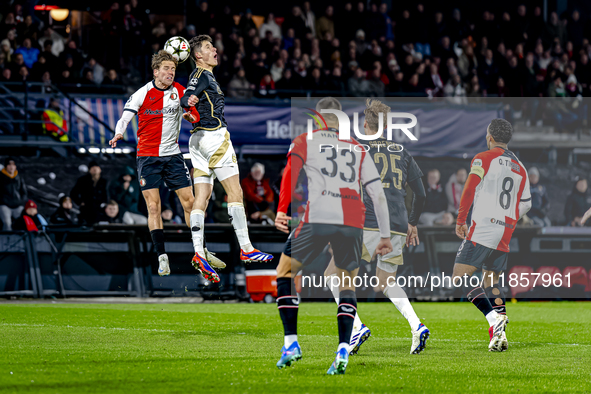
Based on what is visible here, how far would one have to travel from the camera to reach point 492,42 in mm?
24703

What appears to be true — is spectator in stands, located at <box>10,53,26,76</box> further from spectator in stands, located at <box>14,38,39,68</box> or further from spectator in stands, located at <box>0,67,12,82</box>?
Answer: spectator in stands, located at <box>14,38,39,68</box>

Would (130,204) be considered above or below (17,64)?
below

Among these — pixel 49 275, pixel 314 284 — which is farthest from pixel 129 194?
pixel 314 284

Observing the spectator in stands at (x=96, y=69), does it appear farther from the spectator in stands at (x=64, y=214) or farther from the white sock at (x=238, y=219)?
the white sock at (x=238, y=219)

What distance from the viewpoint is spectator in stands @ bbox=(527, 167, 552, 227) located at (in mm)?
15701

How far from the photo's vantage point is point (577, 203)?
16.1 metres

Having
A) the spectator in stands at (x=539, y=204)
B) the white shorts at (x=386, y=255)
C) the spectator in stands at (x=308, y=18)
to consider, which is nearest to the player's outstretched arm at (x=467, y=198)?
the white shorts at (x=386, y=255)

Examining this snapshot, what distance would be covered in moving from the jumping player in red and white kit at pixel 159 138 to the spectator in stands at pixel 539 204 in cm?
839

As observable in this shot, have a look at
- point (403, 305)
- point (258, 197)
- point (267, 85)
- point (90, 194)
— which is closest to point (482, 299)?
point (403, 305)

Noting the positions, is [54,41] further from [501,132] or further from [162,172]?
[501,132]

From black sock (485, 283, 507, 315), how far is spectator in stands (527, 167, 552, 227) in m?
6.62

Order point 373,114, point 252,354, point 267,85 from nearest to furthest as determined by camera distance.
A: point 252,354 < point 373,114 < point 267,85

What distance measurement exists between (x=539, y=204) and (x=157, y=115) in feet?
30.8

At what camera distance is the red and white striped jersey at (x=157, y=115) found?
9258 millimetres
